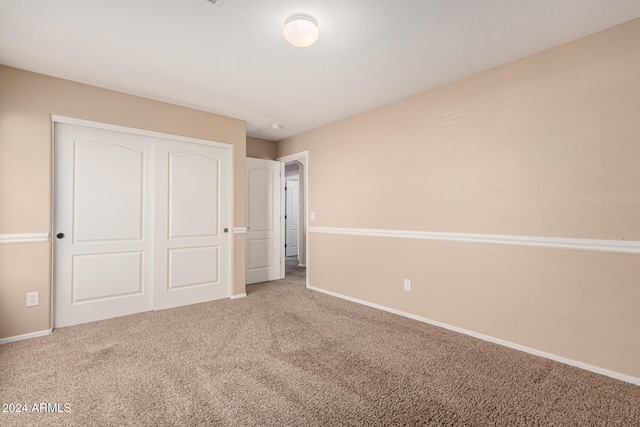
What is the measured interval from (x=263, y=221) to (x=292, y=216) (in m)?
2.84

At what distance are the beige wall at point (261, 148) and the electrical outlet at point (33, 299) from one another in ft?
10.5

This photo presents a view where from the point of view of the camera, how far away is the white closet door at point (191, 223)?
3.59 m

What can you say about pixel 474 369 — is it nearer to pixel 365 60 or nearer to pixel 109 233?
pixel 365 60

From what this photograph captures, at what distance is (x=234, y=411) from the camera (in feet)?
5.64

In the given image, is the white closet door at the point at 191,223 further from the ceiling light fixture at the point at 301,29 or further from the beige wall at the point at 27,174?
the ceiling light fixture at the point at 301,29

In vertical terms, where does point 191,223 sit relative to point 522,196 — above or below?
below

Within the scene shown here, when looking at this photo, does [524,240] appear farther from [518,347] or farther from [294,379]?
[294,379]

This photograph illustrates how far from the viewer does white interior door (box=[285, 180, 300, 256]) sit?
25.9 ft

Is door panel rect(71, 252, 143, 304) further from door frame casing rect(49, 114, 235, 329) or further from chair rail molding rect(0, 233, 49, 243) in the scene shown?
chair rail molding rect(0, 233, 49, 243)

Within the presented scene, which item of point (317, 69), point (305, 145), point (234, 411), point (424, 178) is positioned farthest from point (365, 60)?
point (234, 411)

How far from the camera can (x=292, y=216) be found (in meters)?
7.94

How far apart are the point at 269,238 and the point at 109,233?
2.39 m

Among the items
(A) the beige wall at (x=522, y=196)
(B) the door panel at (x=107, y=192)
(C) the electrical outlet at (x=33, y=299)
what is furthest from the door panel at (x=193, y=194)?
(A) the beige wall at (x=522, y=196)

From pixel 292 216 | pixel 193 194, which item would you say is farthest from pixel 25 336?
pixel 292 216
